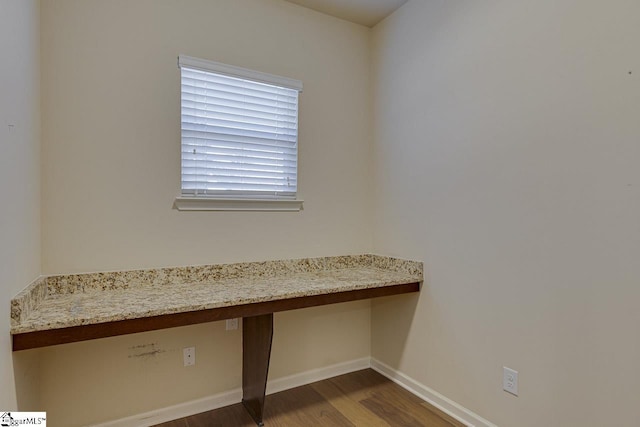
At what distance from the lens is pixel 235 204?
2.26m

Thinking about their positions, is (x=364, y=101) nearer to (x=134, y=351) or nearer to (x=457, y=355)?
(x=457, y=355)

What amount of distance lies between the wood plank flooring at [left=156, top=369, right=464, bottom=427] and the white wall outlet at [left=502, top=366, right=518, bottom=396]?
0.40 metres

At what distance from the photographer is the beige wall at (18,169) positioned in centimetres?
125

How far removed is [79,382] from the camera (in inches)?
72.7

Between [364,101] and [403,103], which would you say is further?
[364,101]

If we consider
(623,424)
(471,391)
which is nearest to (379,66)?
(471,391)

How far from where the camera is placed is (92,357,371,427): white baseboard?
1.97 meters

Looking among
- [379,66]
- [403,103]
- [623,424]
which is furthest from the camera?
[379,66]

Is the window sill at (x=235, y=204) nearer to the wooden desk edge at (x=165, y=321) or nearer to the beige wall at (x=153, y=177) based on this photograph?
the beige wall at (x=153, y=177)

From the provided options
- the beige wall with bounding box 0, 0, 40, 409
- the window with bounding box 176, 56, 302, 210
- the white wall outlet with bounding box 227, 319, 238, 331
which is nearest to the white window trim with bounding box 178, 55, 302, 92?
the window with bounding box 176, 56, 302, 210

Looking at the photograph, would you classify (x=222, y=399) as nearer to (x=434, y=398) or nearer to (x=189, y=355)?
(x=189, y=355)

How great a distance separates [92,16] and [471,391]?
2.93 metres

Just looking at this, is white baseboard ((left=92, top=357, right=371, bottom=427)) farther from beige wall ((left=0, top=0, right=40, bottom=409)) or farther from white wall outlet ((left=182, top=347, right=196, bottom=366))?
beige wall ((left=0, top=0, right=40, bottom=409))

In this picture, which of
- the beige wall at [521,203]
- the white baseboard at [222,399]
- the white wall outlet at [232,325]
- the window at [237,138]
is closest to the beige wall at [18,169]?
the white baseboard at [222,399]
